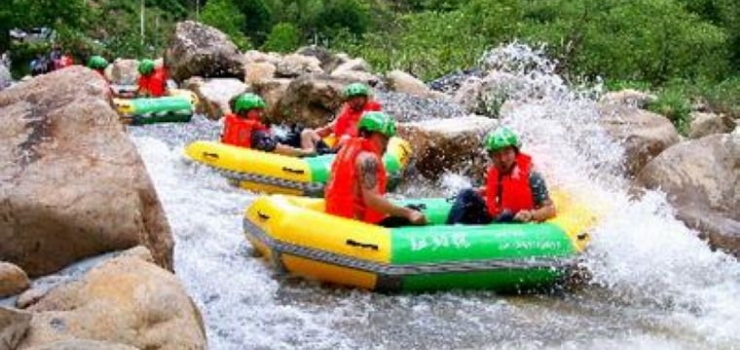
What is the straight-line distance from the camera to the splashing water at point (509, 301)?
6633 millimetres

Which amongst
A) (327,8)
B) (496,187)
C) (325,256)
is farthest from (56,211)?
(327,8)

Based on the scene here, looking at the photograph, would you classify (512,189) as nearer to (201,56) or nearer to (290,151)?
(290,151)

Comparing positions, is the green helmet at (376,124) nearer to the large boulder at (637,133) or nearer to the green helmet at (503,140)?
the green helmet at (503,140)

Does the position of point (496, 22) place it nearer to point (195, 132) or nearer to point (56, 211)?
point (195, 132)

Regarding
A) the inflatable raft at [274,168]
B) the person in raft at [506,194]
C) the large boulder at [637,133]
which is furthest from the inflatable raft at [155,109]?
the person in raft at [506,194]

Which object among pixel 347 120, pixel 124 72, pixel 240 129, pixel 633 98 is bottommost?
pixel 124 72

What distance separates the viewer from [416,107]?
1805 cm

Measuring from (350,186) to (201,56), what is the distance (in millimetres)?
15158

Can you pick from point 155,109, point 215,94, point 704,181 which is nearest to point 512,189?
point 704,181

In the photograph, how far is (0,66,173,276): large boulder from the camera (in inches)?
238

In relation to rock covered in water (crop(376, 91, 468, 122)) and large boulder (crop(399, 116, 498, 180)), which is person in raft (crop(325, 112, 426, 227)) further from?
rock covered in water (crop(376, 91, 468, 122))

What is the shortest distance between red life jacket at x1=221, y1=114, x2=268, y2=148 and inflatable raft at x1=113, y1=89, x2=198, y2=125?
15.3ft

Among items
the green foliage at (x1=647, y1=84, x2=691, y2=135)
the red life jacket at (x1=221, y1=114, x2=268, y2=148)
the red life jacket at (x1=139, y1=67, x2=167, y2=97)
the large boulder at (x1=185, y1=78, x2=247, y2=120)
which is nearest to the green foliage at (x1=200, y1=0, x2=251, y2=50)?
the large boulder at (x1=185, y1=78, x2=247, y2=120)

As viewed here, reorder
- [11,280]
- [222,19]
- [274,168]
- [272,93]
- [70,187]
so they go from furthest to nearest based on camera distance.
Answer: [222,19], [272,93], [274,168], [70,187], [11,280]
